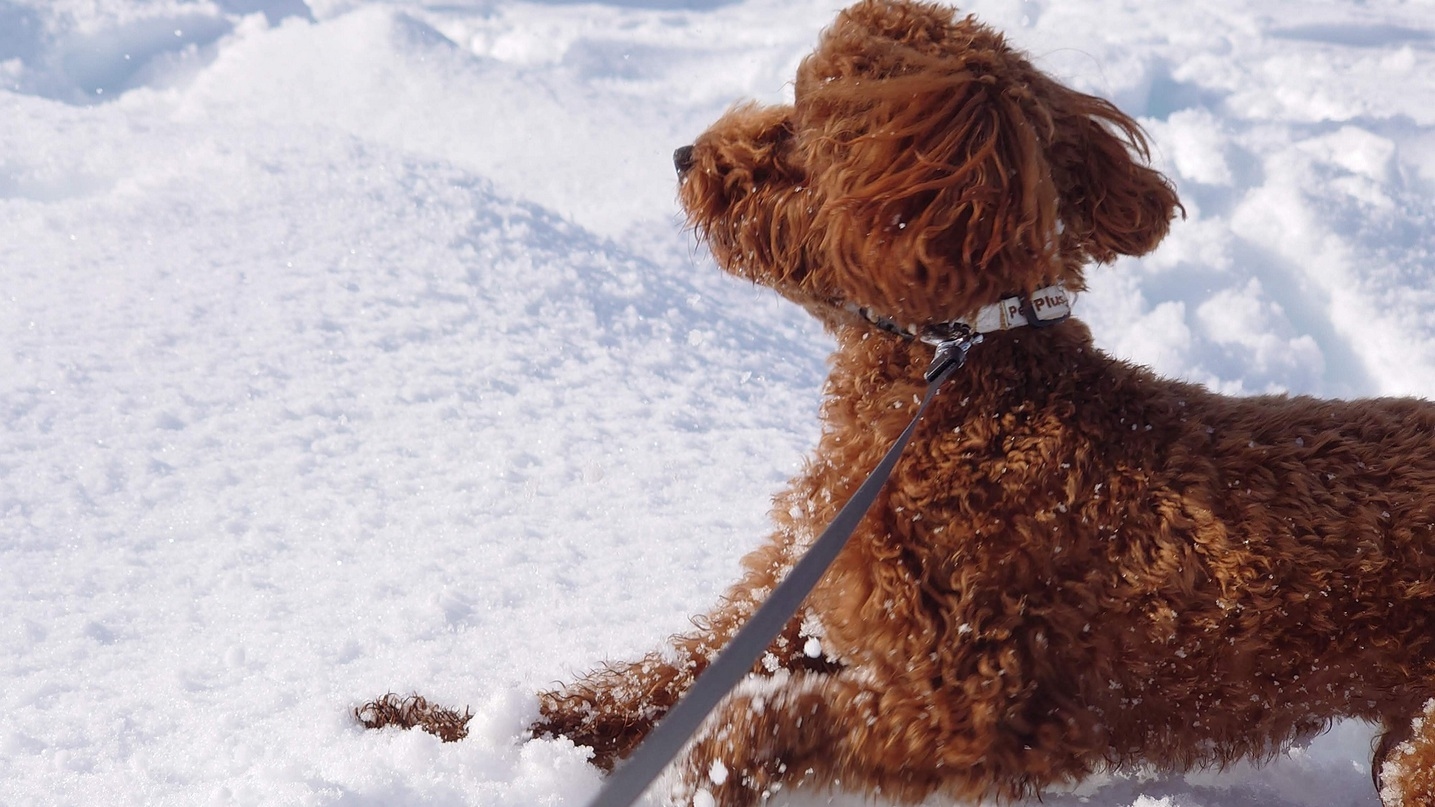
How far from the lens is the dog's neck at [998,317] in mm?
1881

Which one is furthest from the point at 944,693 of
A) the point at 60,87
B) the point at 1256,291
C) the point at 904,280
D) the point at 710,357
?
the point at 60,87

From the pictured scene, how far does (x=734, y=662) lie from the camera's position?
1.30m

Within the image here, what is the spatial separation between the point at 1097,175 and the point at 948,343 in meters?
0.48

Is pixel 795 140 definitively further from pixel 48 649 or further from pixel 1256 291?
pixel 1256 291

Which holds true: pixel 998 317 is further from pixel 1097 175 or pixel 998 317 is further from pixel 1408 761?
pixel 1408 761

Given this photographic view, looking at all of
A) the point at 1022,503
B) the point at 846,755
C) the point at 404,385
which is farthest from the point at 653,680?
the point at 404,385

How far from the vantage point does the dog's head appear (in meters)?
1.72

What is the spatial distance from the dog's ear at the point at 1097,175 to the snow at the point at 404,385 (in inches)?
13.3

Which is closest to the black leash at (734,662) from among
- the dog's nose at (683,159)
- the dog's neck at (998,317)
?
the dog's neck at (998,317)

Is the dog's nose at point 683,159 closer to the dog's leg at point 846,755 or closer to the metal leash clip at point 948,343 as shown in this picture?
the metal leash clip at point 948,343

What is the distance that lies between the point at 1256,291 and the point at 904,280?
5.39 meters

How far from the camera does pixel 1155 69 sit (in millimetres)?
9242

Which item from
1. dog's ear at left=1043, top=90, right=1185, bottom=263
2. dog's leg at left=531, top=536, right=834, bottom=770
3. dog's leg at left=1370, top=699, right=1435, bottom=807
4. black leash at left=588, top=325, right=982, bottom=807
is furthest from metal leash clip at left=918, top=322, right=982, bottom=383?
dog's leg at left=1370, top=699, right=1435, bottom=807

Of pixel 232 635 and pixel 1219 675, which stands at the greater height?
pixel 1219 675
